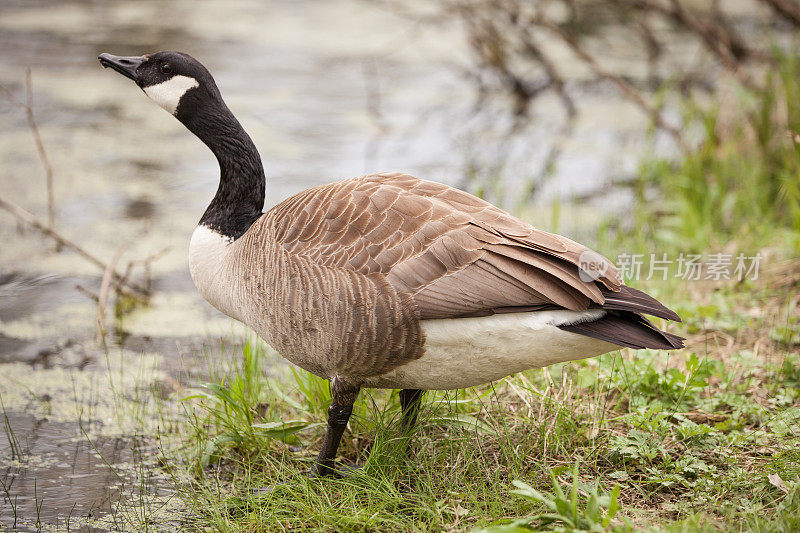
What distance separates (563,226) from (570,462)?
3556 mm

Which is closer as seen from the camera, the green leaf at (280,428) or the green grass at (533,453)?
the green grass at (533,453)

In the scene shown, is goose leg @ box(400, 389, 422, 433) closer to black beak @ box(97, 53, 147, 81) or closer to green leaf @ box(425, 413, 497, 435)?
green leaf @ box(425, 413, 497, 435)

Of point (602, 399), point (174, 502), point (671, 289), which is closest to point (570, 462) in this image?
point (602, 399)

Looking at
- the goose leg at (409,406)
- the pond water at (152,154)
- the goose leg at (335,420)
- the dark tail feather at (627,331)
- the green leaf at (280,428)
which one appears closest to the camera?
the dark tail feather at (627,331)

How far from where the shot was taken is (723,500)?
323cm

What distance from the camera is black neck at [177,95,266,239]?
3.95 metres

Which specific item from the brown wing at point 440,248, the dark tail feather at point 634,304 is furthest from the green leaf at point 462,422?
the dark tail feather at point 634,304

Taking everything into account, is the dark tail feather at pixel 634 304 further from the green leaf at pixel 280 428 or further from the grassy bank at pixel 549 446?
the green leaf at pixel 280 428

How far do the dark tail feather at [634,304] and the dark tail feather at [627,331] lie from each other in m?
0.06

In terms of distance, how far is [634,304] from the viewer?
3.00 meters

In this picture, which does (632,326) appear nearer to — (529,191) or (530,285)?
(530,285)

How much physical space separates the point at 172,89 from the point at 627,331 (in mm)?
2489

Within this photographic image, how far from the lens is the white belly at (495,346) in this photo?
3037 mm

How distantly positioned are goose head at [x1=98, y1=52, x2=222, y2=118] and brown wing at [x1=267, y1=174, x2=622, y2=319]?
90 centimetres
